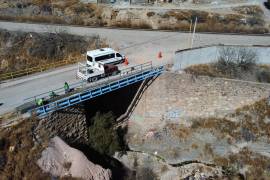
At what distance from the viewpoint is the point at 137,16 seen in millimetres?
45906

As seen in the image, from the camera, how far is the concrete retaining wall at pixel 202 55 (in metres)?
30.2

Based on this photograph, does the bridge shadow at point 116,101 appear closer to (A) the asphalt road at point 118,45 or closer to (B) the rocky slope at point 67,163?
(A) the asphalt road at point 118,45

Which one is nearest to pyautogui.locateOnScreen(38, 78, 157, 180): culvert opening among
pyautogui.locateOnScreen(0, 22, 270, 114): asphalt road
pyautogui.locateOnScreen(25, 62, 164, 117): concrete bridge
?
pyautogui.locateOnScreen(25, 62, 164, 117): concrete bridge

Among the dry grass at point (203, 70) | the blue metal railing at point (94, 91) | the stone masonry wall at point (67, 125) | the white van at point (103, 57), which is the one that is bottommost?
the stone masonry wall at point (67, 125)

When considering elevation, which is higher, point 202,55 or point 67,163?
point 202,55

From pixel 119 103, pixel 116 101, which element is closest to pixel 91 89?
pixel 116 101

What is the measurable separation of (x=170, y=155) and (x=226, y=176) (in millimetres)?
4302

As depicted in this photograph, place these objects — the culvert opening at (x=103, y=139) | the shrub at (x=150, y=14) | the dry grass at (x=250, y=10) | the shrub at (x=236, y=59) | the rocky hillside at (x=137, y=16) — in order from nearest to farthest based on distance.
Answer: the culvert opening at (x=103, y=139) → the shrub at (x=236, y=59) → the rocky hillside at (x=137, y=16) → the shrub at (x=150, y=14) → the dry grass at (x=250, y=10)

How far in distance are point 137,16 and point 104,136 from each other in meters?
22.3

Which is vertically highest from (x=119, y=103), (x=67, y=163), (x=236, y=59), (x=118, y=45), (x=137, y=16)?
(x=137, y=16)

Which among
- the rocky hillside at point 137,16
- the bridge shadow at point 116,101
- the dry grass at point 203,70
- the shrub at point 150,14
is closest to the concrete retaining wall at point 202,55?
the dry grass at point 203,70

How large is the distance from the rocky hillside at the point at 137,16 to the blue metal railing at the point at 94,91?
540 inches

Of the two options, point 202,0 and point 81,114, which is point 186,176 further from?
point 202,0

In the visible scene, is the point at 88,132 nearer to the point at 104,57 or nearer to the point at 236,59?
the point at 104,57
